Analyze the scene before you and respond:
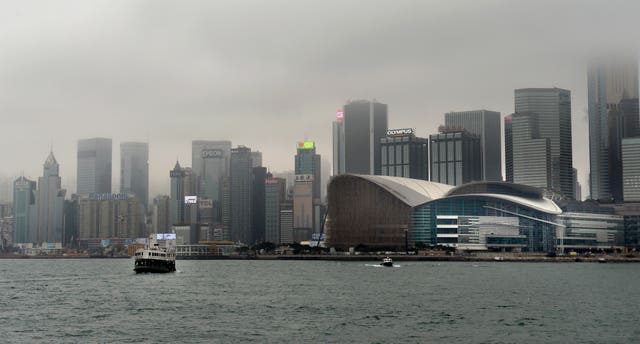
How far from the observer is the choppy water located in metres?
68.6

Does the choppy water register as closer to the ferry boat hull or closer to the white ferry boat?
the ferry boat hull

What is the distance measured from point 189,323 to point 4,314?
71.7 ft

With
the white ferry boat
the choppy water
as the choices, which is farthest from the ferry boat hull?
the choppy water

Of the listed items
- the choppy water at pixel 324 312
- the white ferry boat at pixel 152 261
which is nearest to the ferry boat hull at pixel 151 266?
the white ferry boat at pixel 152 261

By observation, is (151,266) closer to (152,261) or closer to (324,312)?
(152,261)

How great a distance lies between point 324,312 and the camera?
8575cm

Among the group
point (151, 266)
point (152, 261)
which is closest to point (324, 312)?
point (152, 261)

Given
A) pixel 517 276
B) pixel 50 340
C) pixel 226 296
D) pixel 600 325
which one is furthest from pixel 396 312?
pixel 517 276

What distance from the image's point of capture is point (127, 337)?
67.5 m

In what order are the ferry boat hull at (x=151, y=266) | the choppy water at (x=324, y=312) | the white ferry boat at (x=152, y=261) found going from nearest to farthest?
the choppy water at (x=324, y=312)
the ferry boat hull at (x=151, y=266)
the white ferry boat at (x=152, y=261)

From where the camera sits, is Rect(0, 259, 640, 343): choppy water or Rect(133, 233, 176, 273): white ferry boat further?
Rect(133, 233, 176, 273): white ferry boat

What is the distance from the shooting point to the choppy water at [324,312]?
68562 millimetres

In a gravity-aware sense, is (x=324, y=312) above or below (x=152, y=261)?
below

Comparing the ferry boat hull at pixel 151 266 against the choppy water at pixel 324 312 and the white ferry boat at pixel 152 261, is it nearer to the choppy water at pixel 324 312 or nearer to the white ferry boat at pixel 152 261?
the white ferry boat at pixel 152 261
